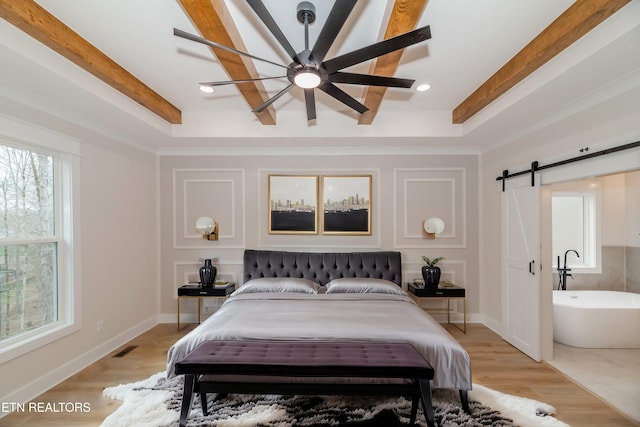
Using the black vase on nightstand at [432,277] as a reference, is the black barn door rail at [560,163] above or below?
above

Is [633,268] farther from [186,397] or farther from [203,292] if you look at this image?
[203,292]

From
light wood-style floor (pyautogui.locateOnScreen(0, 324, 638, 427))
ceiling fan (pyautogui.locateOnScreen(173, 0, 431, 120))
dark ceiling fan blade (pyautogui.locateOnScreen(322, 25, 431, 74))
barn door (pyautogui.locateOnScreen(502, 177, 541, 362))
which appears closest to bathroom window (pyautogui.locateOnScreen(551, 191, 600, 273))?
barn door (pyautogui.locateOnScreen(502, 177, 541, 362))

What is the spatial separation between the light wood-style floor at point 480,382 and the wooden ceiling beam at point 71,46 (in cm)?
259

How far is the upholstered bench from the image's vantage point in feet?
6.20

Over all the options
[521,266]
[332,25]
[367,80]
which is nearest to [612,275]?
[521,266]

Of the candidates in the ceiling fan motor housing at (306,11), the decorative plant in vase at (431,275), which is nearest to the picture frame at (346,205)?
the decorative plant in vase at (431,275)

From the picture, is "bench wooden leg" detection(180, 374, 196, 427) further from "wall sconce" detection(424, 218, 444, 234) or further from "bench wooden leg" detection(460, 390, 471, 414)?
"wall sconce" detection(424, 218, 444, 234)

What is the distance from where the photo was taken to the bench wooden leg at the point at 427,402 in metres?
1.87

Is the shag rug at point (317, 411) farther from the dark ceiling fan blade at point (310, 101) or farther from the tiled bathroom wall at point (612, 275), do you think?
the tiled bathroom wall at point (612, 275)

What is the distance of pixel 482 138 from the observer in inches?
145

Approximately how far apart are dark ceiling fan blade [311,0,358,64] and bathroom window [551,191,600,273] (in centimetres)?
449

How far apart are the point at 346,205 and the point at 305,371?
2.61m

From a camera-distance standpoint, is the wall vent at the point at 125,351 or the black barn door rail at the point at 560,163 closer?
the black barn door rail at the point at 560,163

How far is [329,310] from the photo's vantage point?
284cm
